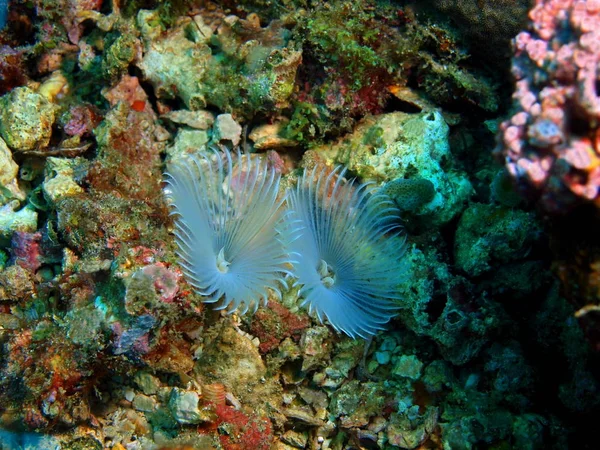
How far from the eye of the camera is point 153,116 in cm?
529

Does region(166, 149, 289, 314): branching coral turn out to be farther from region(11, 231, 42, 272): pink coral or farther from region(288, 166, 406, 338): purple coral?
region(11, 231, 42, 272): pink coral

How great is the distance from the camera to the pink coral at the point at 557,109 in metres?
2.21

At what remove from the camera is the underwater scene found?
12.4 ft

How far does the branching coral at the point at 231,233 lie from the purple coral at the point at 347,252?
10.1 inches

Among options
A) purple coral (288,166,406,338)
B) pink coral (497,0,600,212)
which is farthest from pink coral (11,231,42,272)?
pink coral (497,0,600,212)

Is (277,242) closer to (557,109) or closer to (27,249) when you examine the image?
(557,109)

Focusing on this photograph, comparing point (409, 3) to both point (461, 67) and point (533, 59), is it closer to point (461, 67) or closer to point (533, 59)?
point (461, 67)

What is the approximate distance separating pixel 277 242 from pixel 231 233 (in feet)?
1.55

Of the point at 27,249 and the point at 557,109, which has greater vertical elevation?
the point at 557,109

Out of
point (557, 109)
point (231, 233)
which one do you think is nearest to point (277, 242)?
point (231, 233)

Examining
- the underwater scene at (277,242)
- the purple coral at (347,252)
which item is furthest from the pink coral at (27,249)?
the purple coral at (347,252)

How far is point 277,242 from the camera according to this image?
4.08 m

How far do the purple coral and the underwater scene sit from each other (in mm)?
22

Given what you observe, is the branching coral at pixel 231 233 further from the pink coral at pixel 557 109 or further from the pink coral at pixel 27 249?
the pink coral at pixel 557 109
